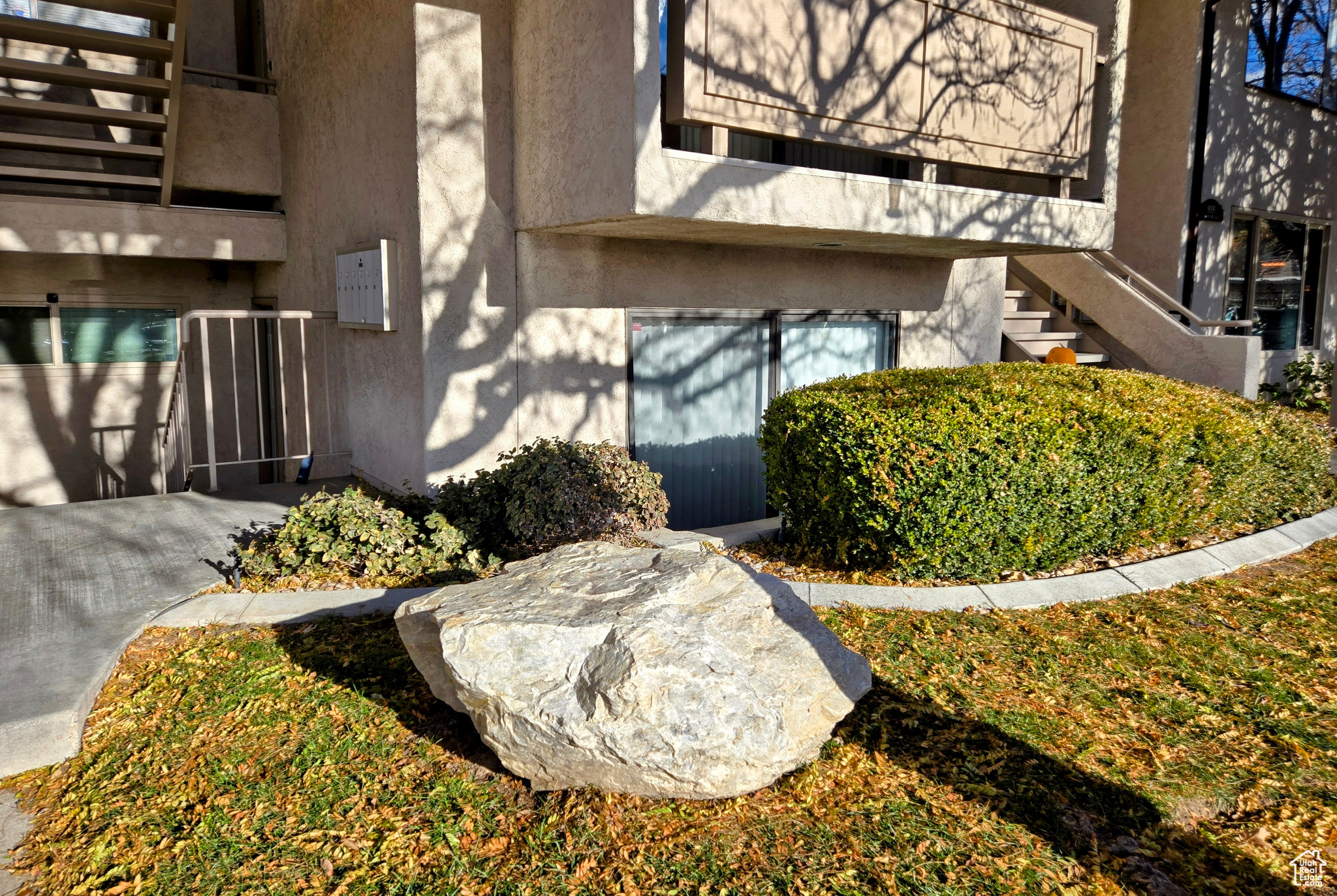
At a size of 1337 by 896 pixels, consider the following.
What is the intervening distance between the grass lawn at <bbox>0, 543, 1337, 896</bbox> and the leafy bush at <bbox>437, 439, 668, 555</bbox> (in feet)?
4.42

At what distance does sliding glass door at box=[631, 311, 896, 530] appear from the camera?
327 inches

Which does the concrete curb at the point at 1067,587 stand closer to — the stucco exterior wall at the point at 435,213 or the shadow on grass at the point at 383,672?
the shadow on grass at the point at 383,672

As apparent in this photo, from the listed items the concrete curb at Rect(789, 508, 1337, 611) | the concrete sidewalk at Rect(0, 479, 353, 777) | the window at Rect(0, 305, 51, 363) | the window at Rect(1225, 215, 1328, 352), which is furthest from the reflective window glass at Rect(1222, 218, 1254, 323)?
the window at Rect(0, 305, 51, 363)

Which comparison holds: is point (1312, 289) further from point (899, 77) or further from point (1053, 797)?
point (1053, 797)

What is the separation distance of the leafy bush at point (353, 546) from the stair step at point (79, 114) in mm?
4596

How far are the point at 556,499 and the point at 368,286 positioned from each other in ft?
9.73

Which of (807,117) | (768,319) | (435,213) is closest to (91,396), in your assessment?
(435,213)

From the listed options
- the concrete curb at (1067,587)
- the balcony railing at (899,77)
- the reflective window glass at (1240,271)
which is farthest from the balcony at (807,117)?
the reflective window glass at (1240,271)

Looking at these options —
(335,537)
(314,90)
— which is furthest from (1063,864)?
(314,90)

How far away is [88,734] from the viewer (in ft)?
Answer: 13.6

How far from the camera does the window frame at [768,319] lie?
8.07 m

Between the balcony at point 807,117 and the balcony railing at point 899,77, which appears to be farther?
the balcony railing at point 899,77

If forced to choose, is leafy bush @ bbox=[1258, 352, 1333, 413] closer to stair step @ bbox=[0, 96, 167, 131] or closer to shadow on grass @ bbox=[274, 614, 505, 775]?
shadow on grass @ bbox=[274, 614, 505, 775]

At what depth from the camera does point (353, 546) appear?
6.18 meters
